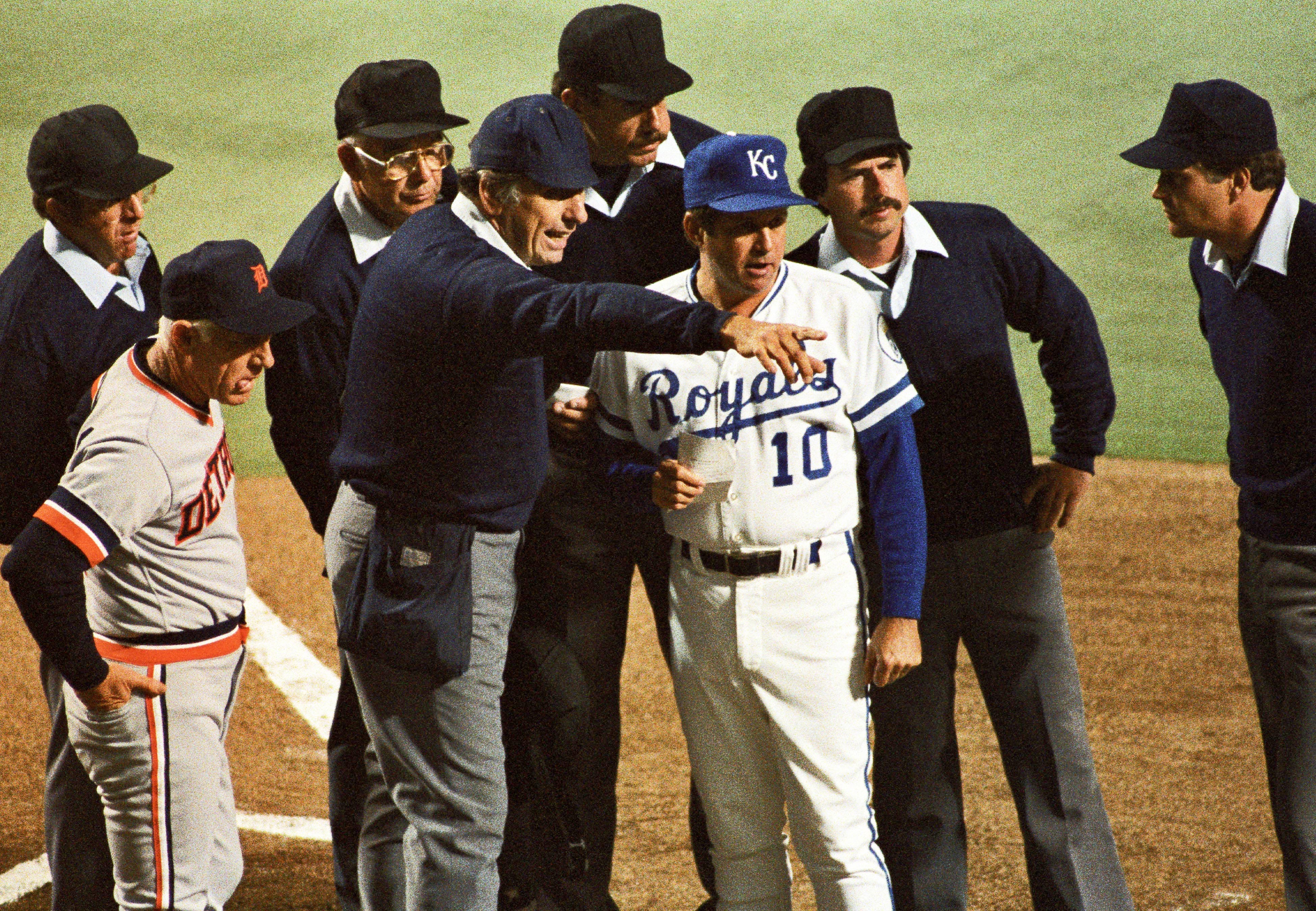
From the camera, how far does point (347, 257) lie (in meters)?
2.94

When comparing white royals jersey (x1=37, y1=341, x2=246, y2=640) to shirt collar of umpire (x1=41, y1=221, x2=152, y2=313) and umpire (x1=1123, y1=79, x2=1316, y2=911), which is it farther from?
umpire (x1=1123, y1=79, x2=1316, y2=911)

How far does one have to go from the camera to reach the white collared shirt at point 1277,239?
263 centimetres

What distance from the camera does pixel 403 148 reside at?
2.95 meters

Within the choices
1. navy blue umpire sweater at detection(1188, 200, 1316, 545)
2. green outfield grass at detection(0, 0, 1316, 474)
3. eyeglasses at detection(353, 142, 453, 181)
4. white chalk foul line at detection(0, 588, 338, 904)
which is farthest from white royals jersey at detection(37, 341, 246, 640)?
green outfield grass at detection(0, 0, 1316, 474)

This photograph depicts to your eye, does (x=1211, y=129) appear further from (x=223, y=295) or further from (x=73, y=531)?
(x=73, y=531)

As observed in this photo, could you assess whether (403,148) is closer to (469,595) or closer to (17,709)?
(469,595)

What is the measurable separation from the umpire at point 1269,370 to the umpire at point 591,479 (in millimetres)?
960

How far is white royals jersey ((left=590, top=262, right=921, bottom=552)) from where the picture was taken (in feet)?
7.80

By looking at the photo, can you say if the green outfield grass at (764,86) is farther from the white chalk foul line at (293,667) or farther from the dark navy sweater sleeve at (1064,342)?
the dark navy sweater sleeve at (1064,342)

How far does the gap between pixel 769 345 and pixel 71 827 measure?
1585 millimetres

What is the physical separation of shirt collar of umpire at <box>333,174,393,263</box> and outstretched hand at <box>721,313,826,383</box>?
52.5 inches

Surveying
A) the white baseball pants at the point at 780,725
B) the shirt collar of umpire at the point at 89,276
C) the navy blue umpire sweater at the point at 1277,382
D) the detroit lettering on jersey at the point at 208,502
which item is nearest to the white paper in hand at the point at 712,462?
A: the white baseball pants at the point at 780,725

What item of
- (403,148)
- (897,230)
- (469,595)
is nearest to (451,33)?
(403,148)

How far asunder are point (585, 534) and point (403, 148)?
0.90m
